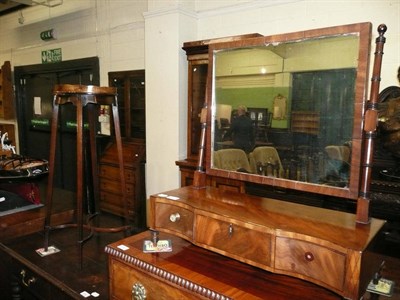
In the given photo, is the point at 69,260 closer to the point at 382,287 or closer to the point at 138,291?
the point at 138,291

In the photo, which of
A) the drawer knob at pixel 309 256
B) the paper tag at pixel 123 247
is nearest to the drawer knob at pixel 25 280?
the paper tag at pixel 123 247

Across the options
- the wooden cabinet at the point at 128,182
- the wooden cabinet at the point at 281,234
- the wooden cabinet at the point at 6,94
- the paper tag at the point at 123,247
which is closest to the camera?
the wooden cabinet at the point at 281,234

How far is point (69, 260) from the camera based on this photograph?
190cm

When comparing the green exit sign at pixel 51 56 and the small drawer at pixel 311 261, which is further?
the green exit sign at pixel 51 56

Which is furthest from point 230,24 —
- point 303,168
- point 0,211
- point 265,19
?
point 0,211

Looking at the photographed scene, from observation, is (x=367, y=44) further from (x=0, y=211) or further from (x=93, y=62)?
(x=93, y=62)

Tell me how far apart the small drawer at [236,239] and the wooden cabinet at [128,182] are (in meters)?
2.48

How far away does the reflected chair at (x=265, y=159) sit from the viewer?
130cm

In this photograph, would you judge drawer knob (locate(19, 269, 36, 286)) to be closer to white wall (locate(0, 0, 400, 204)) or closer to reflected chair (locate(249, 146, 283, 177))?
reflected chair (locate(249, 146, 283, 177))

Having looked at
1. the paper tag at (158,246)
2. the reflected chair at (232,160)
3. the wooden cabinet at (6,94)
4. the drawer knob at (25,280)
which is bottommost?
the drawer knob at (25,280)

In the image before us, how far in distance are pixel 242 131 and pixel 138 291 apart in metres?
0.79

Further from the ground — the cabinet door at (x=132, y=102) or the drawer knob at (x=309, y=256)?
the cabinet door at (x=132, y=102)

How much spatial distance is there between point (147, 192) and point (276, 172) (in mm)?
2638

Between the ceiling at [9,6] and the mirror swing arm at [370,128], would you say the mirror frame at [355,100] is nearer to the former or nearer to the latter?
the mirror swing arm at [370,128]
